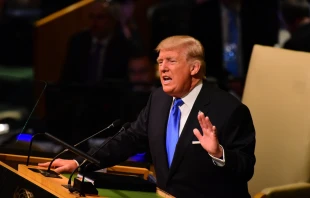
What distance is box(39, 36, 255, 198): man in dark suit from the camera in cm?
454

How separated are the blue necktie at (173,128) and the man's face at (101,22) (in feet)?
11.2

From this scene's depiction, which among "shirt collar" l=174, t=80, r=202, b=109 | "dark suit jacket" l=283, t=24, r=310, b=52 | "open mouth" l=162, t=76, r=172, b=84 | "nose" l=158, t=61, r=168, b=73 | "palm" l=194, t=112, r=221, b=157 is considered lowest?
"palm" l=194, t=112, r=221, b=157

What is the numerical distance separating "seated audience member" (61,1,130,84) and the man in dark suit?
3.27 meters

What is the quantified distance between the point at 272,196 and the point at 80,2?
4.45 metres

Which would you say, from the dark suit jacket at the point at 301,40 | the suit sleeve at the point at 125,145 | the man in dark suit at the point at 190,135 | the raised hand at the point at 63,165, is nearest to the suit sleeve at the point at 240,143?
the man in dark suit at the point at 190,135

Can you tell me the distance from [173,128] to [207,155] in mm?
256

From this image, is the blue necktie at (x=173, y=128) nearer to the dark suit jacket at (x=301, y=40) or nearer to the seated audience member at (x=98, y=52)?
the dark suit jacket at (x=301, y=40)

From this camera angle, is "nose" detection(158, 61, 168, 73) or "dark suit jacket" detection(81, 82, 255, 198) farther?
"nose" detection(158, 61, 168, 73)

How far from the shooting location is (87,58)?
320 inches

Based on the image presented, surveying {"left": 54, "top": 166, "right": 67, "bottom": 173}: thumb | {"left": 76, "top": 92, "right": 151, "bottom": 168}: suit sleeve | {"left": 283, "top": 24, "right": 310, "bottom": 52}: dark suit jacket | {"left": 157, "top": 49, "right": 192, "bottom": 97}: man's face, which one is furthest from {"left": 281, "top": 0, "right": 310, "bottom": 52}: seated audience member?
{"left": 54, "top": 166, "right": 67, "bottom": 173}: thumb

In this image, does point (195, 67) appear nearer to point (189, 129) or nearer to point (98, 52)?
point (189, 129)

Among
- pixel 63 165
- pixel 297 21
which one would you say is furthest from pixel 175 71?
pixel 297 21

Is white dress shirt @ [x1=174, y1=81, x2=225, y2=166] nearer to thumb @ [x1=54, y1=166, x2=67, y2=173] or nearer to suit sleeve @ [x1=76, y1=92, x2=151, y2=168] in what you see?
suit sleeve @ [x1=76, y1=92, x2=151, y2=168]

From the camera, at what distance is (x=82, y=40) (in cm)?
816
